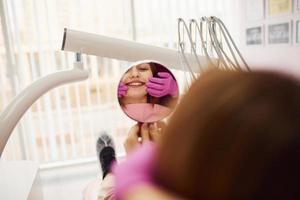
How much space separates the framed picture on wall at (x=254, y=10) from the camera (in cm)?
176

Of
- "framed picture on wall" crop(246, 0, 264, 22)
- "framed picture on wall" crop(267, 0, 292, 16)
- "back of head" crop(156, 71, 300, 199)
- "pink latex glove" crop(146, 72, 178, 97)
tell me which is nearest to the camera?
"back of head" crop(156, 71, 300, 199)

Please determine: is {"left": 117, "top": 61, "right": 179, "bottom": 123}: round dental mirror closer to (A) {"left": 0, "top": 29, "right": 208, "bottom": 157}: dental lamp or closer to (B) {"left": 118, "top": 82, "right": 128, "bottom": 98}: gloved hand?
(B) {"left": 118, "top": 82, "right": 128, "bottom": 98}: gloved hand

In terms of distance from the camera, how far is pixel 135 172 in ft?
0.89

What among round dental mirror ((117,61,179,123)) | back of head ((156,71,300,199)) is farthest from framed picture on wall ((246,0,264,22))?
back of head ((156,71,300,199))

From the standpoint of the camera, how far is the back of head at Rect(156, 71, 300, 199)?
0.23 meters

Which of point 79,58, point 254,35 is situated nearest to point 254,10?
point 254,35

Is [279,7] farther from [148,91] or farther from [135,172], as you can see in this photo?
[135,172]

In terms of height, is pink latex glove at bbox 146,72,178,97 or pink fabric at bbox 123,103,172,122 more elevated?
pink latex glove at bbox 146,72,178,97

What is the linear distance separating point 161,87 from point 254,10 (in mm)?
1405

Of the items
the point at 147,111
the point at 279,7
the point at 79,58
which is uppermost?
the point at 279,7

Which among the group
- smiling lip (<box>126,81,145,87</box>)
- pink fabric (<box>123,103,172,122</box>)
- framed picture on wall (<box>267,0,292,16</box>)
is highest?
framed picture on wall (<box>267,0,292,16</box>)

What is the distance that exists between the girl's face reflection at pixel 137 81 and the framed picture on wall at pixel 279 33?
1086mm

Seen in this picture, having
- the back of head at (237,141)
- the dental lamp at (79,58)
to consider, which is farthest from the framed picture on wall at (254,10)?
the back of head at (237,141)

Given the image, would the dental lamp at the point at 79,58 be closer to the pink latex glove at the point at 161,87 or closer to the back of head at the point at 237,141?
the pink latex glove at the point at 161,87
